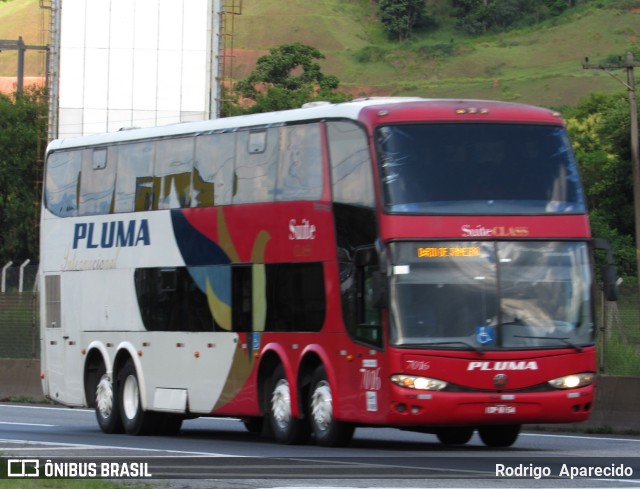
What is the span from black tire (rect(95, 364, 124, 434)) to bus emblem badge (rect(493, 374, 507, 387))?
317 inches

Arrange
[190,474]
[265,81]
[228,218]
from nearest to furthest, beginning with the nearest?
[190,474]
[228,218]
[265,81]

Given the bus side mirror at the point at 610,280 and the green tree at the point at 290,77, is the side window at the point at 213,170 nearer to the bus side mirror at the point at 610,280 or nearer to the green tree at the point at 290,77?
the bus side mirror at the point at 610,280

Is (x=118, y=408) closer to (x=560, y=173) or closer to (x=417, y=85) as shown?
(x=560, y=173)

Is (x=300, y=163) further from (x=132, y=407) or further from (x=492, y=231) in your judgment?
(x=132, y=407)

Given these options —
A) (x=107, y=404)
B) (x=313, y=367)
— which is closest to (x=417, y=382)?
(x=313, y=367)

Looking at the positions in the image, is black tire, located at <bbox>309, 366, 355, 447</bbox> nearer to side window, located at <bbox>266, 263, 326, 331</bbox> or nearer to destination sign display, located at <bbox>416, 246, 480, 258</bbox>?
side window, located at <bbox>266, 263, 326, 331</bbox>

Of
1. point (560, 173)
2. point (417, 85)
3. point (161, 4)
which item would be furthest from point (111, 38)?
point (417, 85)

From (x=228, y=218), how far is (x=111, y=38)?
4432cm

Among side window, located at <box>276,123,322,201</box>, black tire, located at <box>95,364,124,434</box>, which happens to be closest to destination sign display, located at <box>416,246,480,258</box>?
side window, located at <box>276,123,322,201</box>

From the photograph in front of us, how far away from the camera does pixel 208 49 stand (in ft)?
213

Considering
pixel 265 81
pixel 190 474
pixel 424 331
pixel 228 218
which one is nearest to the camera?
pixel 190 474

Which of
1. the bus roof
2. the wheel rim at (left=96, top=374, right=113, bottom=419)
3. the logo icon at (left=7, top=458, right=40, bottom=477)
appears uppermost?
the bus roof

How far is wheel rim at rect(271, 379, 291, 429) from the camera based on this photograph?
797 inches

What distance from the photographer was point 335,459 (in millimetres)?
16922
